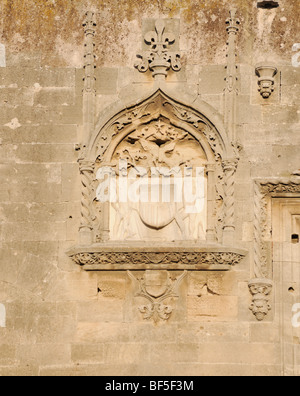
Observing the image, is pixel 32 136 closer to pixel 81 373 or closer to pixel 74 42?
pixel 74 42

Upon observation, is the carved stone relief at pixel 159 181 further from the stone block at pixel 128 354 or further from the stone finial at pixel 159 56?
the stone block at pixel 128 354

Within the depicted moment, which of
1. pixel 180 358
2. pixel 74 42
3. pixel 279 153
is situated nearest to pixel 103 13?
pixel 74 42

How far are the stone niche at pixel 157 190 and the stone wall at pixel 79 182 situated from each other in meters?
0.15

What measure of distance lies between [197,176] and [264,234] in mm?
923

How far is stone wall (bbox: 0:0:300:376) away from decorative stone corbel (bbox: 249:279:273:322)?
73 mm

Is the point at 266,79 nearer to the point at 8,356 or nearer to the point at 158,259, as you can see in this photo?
the point at 158,259

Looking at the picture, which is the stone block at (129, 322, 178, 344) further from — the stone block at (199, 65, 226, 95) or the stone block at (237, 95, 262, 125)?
the stone block at (199, 65, 226, 95)

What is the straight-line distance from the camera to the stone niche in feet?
42.5

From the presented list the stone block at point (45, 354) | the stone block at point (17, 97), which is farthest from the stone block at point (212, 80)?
the stone block at point (45, 354)

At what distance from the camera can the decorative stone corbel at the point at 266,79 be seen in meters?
13.3

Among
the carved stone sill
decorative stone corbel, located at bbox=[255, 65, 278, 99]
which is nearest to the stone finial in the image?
decorative stone corbel, located at bbox=[255, 65, 278, 99]

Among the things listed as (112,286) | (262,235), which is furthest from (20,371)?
(262,235)

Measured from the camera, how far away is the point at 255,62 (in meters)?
13.4

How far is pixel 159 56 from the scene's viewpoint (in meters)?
13.4
